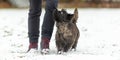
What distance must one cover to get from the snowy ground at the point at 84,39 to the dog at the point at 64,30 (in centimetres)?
15

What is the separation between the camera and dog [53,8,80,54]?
8.52 meters

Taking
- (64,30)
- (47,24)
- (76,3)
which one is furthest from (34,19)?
(76,3)

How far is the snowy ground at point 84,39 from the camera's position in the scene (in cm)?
839

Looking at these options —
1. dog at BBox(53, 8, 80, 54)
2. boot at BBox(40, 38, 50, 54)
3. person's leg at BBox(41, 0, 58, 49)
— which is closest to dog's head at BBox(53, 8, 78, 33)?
dog at BBox(53, 8, 80, 54)

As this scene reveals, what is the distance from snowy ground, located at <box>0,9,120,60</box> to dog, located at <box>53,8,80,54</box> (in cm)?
15

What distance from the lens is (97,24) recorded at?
609 inches

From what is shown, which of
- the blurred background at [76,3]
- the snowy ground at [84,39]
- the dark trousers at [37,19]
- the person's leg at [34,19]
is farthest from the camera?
the blurred background at [76,3]

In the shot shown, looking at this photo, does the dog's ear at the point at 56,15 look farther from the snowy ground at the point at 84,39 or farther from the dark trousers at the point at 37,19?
the snowy ground at the point at 84,39

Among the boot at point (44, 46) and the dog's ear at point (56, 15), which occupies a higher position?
the dog's ear at point (56, 15)

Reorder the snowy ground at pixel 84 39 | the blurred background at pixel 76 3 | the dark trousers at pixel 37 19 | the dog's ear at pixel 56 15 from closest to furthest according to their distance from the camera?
the snowy ground at pixel 84 39 < the dog's ear at pixel 56 15 < the dark trousers at pixel 37 19 < the blurred background at pixel 76 3

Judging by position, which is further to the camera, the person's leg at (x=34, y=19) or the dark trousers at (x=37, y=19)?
Answer: the person's leg at (x=34, y=19)

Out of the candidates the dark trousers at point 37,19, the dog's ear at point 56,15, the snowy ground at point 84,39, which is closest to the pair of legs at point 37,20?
the dark trousers at point 37,19

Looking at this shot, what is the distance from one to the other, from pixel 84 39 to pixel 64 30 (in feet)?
10.1

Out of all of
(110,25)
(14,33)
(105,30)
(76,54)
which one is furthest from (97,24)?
(76,54)
